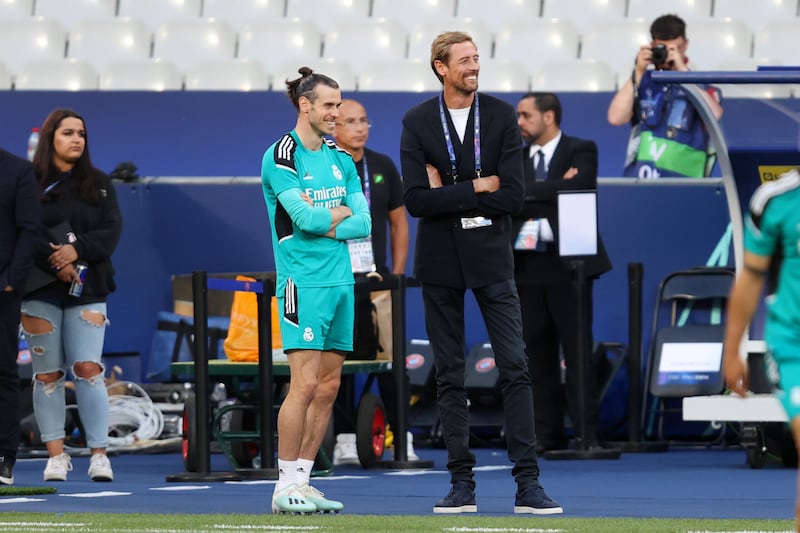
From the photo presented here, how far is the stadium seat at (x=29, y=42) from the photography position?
15359mm

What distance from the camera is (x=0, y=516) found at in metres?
6.95

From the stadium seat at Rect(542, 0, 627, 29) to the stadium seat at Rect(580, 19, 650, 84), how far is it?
50 cm

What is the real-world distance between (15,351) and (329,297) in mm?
2427

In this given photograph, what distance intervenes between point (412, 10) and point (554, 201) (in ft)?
16.3

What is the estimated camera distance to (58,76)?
14.6 m

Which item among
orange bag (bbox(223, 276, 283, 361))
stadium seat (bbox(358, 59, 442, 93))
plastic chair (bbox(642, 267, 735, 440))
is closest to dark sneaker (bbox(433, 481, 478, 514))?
orange bag (bbox(223, 276, 283, 361))

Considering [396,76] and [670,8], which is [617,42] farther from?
[396,76]

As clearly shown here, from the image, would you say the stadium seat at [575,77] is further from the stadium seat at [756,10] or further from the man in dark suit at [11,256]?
the man in dark suit at [11,256]

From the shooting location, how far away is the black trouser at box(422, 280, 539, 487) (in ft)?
23.2

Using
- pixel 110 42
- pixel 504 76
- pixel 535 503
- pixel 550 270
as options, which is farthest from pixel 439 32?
pixel 535 503

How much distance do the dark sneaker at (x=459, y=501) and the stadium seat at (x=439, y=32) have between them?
7.84 m

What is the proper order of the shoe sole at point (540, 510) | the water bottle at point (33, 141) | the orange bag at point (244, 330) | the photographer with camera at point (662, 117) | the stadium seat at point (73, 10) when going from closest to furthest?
the shoe sole at point (540, 510) → the orange bag at point (244, 330) → the photographer with camera at point (662, 117) → the water bottle at point (33, 141) → the stadium seat at point (73, 10)

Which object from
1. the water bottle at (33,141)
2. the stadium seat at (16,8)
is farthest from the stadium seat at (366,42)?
the stadium seat at (16,8)

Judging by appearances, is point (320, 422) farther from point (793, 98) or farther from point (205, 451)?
point (793, 98)
